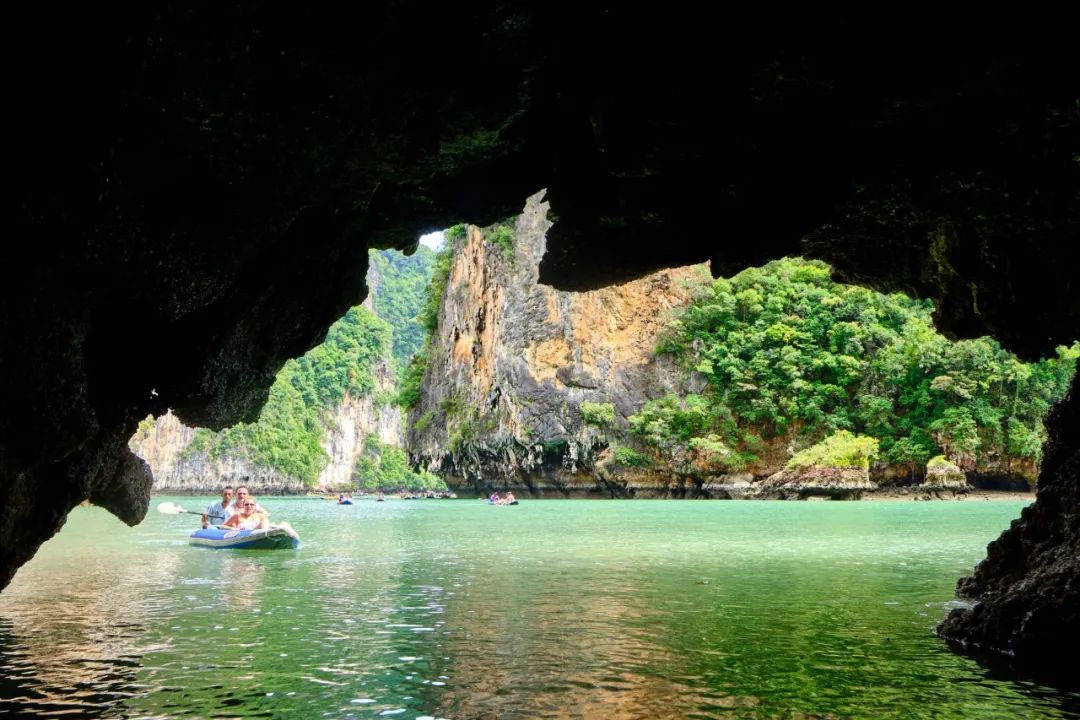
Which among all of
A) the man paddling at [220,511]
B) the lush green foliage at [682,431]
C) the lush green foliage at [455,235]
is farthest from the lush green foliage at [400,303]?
the man paddling at [220,511]

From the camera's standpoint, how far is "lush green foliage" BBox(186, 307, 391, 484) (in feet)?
305

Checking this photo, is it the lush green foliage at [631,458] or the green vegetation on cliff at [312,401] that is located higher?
the green vegetation on cliff at [312,401]

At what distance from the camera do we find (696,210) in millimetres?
6977

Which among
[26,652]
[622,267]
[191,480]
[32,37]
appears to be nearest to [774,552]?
[622,267]

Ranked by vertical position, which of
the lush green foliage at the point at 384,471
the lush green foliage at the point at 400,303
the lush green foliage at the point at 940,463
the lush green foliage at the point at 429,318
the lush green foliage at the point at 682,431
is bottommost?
the lush green foliage at the point at 384,471

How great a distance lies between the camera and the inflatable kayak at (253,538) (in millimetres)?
15461

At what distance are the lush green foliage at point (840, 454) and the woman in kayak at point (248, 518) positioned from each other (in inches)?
1232

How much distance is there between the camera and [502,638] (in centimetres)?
689

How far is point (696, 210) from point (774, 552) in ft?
28.6

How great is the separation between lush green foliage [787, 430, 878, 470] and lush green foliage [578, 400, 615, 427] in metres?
9.51

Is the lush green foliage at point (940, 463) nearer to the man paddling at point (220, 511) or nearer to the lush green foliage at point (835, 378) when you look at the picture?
the lush green foliage at point (835, 378)

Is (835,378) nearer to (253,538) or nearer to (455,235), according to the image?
(455,235)

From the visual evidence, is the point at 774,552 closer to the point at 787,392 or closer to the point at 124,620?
the point at 124,620

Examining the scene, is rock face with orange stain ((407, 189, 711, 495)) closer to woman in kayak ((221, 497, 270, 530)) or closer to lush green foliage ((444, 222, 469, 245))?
lush green foliage ((444, 222, 469, 245))
